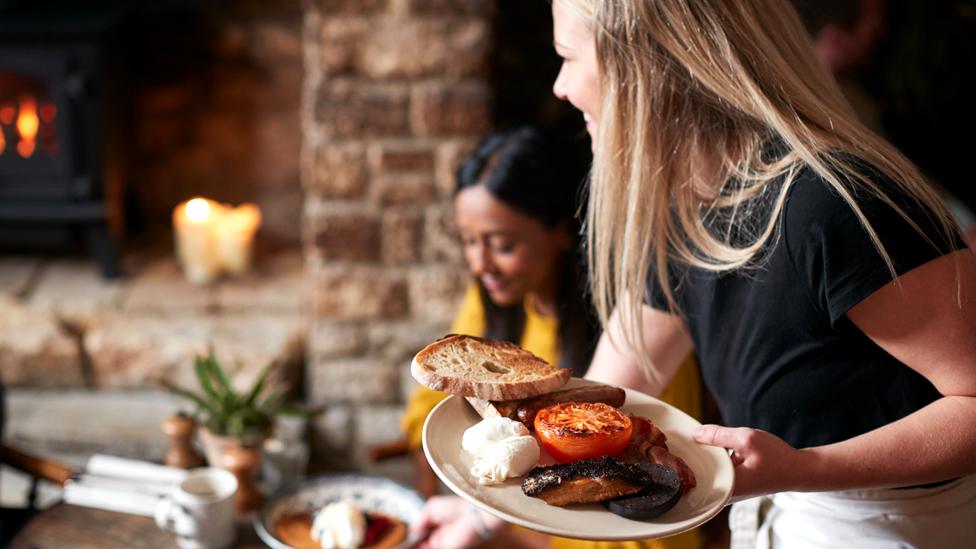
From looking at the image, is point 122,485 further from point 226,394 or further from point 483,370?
point 483,370

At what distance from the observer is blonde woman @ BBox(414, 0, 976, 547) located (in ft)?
3.32

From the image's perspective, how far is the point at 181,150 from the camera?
319 cm

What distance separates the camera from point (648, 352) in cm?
131

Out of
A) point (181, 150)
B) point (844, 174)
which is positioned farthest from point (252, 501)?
point (181, 150)

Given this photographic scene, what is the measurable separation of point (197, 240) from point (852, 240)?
2254 millimetres

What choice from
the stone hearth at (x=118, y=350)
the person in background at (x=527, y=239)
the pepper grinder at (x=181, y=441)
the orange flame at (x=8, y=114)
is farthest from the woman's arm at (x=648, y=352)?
the orange flame at (x=8, y=114)

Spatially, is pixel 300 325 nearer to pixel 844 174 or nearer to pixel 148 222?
pixel 148 222

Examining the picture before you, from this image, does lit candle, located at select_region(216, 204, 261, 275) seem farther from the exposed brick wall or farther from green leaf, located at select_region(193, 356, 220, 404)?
green leaf, located at select_region(193, 356, 220, 404)

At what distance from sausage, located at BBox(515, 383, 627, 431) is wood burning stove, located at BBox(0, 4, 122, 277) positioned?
2.07m

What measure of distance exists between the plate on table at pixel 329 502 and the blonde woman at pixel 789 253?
689 mm

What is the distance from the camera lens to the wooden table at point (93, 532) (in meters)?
1.60

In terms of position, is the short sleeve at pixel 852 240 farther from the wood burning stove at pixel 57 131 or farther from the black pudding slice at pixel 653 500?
the wood burning stove at pixel 57 131

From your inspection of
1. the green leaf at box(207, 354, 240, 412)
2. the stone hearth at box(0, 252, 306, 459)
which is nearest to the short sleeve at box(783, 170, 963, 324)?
the green leaf at box(207, 354, 240, 412)

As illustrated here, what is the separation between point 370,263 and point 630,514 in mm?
1740
